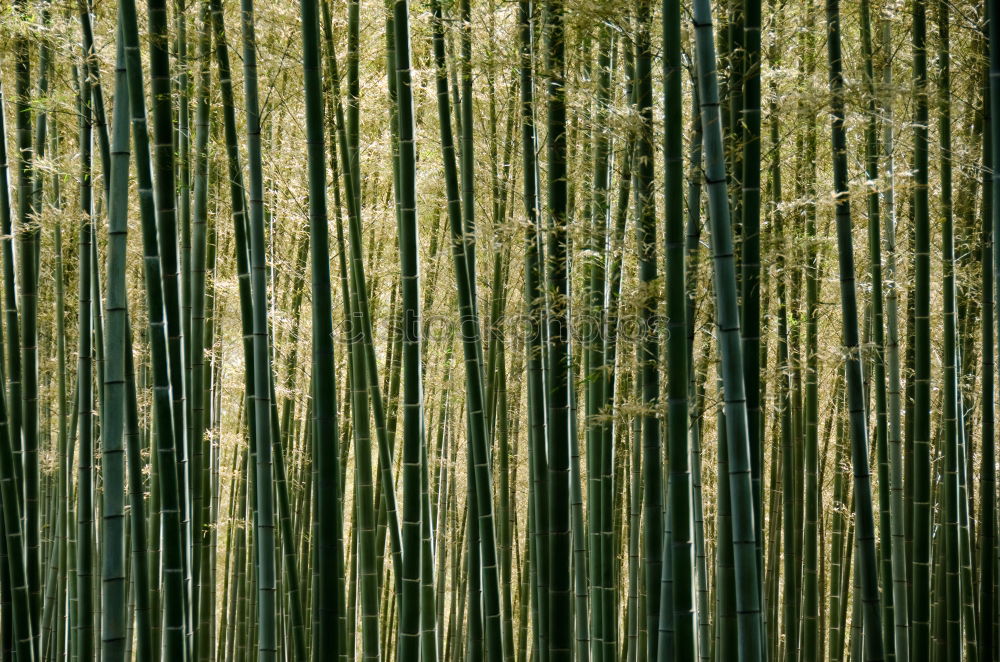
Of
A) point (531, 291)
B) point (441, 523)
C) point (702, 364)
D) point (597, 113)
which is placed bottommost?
point (441, 523)

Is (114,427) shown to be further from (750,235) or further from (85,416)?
(750,235)

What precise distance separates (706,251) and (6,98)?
3.65m

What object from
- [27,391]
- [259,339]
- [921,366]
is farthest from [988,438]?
[27,391]

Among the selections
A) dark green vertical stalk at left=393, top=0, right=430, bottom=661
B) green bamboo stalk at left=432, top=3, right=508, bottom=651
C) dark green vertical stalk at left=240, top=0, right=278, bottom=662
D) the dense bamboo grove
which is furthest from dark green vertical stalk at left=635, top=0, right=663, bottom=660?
dark green vertical stalk at left=240, top=0, right=278, bottom=662

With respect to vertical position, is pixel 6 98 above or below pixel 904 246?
above

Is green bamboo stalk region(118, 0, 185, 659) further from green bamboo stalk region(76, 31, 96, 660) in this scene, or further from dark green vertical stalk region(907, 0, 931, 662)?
dark green vertical stalk region(907, 0, 931, 662)

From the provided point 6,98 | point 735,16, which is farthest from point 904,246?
point 6,98

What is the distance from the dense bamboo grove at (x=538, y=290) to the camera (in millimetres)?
2760

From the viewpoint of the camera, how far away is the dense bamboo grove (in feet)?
9.05

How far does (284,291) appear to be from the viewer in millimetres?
6641

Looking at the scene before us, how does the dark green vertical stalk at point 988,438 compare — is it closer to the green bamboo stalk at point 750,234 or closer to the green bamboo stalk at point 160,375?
the green bamboo stalk at point 750,234

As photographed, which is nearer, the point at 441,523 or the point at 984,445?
the point at 984,445

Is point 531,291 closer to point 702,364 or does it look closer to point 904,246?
point 702,364

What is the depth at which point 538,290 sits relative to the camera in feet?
12.5
